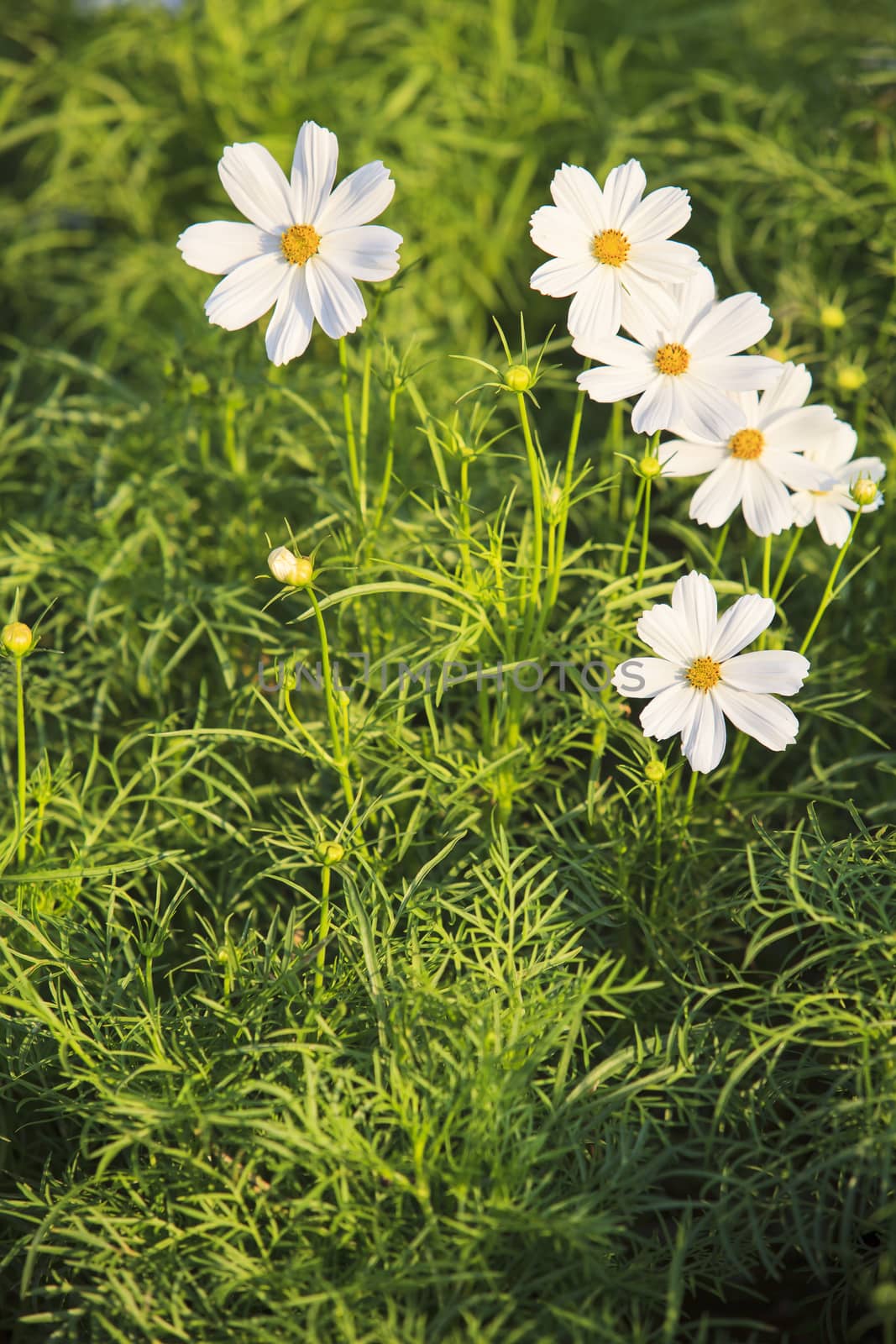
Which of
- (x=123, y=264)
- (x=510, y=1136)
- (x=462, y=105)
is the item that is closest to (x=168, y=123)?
(x=123, y=264)

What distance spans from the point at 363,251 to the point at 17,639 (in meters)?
0.48

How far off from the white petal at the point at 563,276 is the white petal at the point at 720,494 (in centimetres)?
26

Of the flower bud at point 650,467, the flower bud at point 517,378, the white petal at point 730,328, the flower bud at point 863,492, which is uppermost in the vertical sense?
the flower bud at point 517,378

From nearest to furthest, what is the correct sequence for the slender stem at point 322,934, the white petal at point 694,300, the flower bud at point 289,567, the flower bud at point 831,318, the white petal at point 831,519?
the flower bud at point 289,567, the slender stem at point 322,934, the white petal at point 694,300, the white petal at point 831,519, the flower bud at point 831,318

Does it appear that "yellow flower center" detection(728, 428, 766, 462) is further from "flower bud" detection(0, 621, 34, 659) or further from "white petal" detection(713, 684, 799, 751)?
"flower bud" detection(0, 621, 34, 659)

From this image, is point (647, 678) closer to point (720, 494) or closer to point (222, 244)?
A: point (720, 494)

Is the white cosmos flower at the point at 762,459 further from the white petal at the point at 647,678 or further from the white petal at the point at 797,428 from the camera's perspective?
the white petal at the point at 647,678

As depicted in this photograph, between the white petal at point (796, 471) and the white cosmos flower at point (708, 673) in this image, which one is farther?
the white petal at point (796, 471)

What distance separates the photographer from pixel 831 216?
182 cm

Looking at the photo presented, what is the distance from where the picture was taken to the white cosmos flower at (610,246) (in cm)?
107

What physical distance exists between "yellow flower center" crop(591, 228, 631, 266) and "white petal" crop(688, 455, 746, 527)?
25 cm

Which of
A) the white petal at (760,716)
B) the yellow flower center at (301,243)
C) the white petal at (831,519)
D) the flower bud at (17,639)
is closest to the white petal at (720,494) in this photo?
the white petal at (831,519)

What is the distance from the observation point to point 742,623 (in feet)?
3.57

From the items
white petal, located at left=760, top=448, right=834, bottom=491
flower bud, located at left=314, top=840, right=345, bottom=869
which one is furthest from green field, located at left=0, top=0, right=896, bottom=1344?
white petal, located at left=760, top=448, right=834, bottom=491
